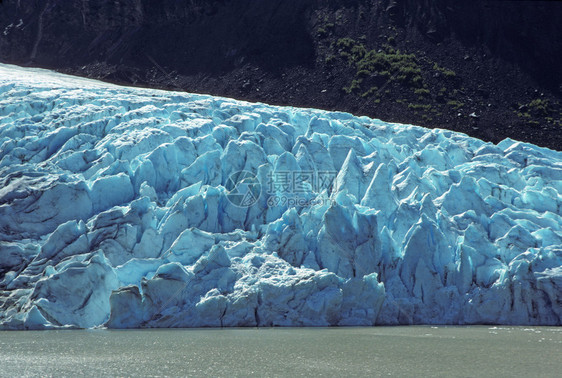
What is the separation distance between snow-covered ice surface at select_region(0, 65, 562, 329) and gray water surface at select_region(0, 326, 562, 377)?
0.65 m

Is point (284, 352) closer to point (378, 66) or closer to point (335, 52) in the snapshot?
point (378, 66)

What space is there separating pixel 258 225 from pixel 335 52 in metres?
18.2

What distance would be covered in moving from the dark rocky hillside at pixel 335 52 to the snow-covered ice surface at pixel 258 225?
1134 centimetres

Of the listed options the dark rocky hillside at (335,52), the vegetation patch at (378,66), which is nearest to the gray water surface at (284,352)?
the dark rocky hillside at (335,52)

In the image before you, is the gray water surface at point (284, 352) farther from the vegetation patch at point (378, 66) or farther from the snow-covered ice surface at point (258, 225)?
the vegetation patch at point (378, 66)

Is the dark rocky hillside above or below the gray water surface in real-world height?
above

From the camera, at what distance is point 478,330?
36.9ft

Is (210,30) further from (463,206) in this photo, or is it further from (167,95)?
(463,206)

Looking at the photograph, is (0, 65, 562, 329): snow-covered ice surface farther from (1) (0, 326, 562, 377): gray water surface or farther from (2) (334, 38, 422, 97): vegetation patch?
(2) (334, 38, 422, 97): vegetation patch

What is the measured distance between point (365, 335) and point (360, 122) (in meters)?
7.61

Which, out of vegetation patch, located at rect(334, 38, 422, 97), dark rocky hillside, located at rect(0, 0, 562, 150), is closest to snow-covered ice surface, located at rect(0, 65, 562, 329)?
dark rocky hillside, located at rect(0, 0, 562, 150)

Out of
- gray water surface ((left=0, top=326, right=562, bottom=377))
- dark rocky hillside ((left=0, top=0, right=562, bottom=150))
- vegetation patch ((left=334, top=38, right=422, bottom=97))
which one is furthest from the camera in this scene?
vegetation patch ((left=334, top=38, right=422, bottom=97))

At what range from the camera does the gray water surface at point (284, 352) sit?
26.8 ft

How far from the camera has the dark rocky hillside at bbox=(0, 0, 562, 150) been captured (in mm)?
26875
